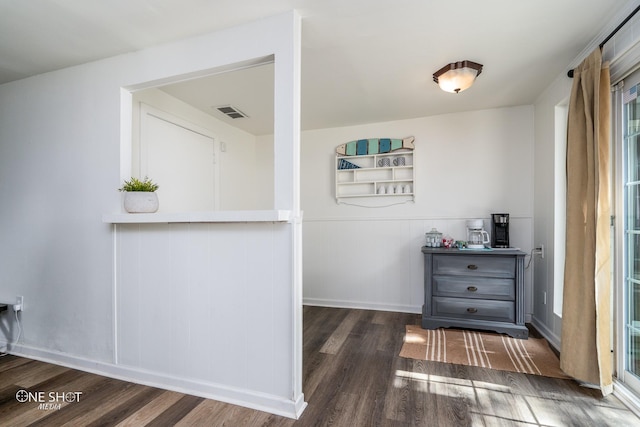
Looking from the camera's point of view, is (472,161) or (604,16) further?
(472,161)

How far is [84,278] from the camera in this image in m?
2.18

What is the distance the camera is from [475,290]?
2.87m

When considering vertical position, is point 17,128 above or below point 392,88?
below

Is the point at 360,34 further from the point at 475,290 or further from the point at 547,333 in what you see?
the point at 547,333

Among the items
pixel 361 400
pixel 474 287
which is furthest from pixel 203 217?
pixel 474 287

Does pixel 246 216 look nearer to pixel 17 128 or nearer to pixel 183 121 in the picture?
pixel 183 121

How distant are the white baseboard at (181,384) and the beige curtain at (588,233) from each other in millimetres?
1745

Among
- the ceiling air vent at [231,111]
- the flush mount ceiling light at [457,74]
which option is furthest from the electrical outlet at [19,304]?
the flush mount ceiling light at [457,74]

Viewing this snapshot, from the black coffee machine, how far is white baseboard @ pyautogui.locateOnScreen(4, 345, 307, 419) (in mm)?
2451

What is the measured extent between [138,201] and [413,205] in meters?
2.77

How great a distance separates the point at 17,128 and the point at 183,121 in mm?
1263

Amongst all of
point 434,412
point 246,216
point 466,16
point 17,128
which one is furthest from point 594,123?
point 17,128

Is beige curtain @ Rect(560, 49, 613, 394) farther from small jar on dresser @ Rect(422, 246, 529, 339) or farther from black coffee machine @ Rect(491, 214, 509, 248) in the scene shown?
Answer: black coffee machine @ Rect(491, 214, 509, 248)

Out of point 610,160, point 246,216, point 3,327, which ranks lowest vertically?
point 3,327
